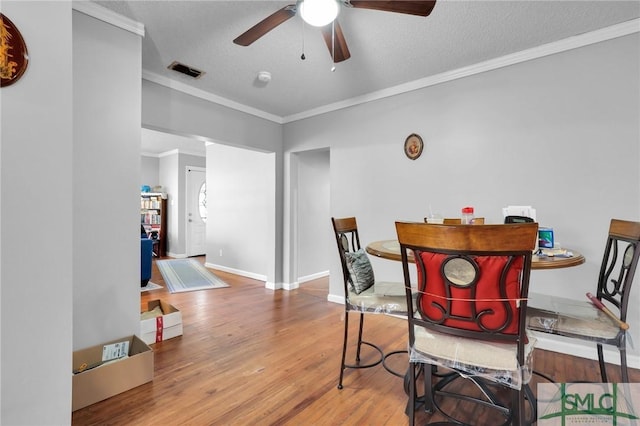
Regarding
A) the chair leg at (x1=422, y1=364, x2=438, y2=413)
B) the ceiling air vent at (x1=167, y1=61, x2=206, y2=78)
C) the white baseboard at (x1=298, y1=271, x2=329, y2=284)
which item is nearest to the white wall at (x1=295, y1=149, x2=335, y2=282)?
the white baseboard at (x1=298, y1=271, x2=329, y2=284)

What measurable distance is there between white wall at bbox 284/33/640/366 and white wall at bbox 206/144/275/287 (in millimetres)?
1638

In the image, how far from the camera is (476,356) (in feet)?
4.08

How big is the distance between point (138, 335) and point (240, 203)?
11.0 feet

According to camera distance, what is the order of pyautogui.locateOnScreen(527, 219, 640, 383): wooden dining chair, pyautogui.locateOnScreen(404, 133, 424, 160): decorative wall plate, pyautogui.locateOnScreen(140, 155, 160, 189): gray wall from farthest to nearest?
pyautogui.locateOnScreen(140, 155, 160, 189): gray wall, pyautogui.locateOnScreen(404, 133, 424, 160): decorative wall plate, pyautogui.locateOnScreen(527, 219, 640, 383): wooden dining chair

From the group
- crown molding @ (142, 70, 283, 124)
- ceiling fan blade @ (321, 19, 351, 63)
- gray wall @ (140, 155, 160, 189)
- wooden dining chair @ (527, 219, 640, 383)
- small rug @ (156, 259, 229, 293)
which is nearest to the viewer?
wooden dining chair @ (527, 219, 640, 383)

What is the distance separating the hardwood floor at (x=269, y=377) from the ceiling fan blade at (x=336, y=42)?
2292 millimetres

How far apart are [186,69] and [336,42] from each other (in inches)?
66.7

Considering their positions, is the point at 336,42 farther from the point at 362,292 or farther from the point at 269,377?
the point at 269,377

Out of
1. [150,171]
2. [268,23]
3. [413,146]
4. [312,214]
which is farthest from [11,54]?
[150,171]

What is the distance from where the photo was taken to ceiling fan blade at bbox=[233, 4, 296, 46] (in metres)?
1.78

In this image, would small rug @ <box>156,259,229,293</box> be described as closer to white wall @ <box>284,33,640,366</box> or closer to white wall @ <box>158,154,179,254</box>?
white wall @ <box>158,154,179,254</box>

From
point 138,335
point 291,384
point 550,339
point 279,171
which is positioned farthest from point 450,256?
point 279,171

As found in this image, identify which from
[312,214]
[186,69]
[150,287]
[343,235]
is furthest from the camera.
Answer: [312,214]

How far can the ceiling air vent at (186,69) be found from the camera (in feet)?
9.45
